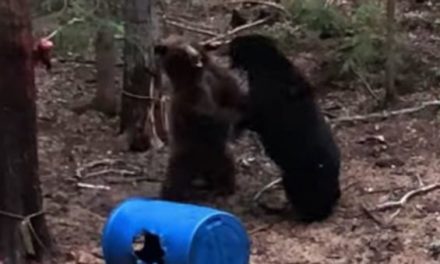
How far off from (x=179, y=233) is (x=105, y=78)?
174 inches

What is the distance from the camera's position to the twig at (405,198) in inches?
287

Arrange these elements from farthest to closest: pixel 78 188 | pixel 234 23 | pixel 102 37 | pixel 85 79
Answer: pixel 234 23 < pixel 85 79 < pixel 102 37 < pixel 78 188

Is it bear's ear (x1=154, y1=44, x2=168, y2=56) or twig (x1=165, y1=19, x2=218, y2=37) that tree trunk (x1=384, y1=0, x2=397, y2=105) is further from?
bear's ear (x1=154, y1=44, x2=168, y2=56)

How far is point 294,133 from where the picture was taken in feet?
23.6

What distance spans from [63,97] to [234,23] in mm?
2341

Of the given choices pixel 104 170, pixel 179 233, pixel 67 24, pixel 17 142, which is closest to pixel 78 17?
pixel 67 24

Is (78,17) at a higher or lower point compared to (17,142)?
higher

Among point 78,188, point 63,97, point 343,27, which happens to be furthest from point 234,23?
point 78,188

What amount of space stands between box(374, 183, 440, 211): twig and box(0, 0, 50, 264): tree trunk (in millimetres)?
2260

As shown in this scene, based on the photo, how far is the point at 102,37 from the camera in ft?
30.7

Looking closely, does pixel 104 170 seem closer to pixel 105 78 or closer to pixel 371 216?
pixel 105 78

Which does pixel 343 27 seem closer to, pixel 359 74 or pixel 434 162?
pixel 359 74

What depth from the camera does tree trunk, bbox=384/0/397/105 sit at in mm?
9172

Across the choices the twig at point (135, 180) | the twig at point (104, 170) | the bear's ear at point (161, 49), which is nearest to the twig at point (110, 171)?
the twig at point (104, 170)
